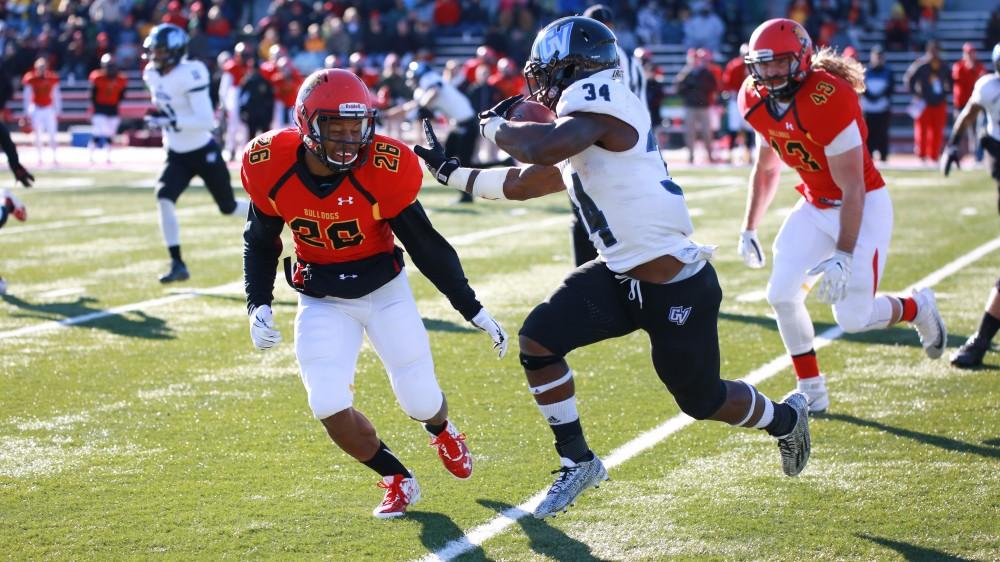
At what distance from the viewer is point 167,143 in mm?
9617

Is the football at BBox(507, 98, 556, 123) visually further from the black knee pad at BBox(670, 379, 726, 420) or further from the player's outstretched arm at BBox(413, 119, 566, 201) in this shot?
the black knee pad at BBox(670, 379, 726, 420)

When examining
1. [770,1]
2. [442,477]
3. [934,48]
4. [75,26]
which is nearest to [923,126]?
[934,48]

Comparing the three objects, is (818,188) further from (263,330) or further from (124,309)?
(124,309)

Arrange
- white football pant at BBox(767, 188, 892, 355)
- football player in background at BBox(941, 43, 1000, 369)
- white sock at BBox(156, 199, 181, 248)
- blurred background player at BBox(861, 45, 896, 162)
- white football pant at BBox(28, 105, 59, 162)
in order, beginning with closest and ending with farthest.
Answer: white football pant at BBox(767, 188, 892, 355) → football player in background at BBox(941, 43, 1000, 369) → white sock at BBox(156, 199, 181, 248) → blurred background player at BBox(861, 45, 896, 162) → white football pant at BBox(28, 105, 59, 162)

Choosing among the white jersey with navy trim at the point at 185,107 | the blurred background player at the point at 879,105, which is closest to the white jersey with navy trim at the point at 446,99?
the white jersey with navy trim at the point at 185,107

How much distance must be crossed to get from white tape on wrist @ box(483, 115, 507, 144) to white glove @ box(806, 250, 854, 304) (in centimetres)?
172

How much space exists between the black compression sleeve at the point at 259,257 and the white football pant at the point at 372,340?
0.48 feet

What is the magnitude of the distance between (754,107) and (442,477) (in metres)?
2.23

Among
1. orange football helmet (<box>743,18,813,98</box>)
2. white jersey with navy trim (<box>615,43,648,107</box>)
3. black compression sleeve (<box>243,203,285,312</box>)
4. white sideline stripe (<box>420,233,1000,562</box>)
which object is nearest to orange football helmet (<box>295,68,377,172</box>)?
black compression sleeve (<box>243,203,285,312</box>)

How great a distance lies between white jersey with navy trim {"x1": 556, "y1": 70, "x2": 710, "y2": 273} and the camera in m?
4.24

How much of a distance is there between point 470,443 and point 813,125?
2012mm

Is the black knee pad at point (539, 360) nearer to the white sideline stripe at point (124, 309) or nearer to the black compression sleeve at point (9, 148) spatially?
the white sideline stripe at point (124, 309)

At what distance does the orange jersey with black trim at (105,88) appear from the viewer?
19938mm

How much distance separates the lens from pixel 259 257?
4590 millimetres
